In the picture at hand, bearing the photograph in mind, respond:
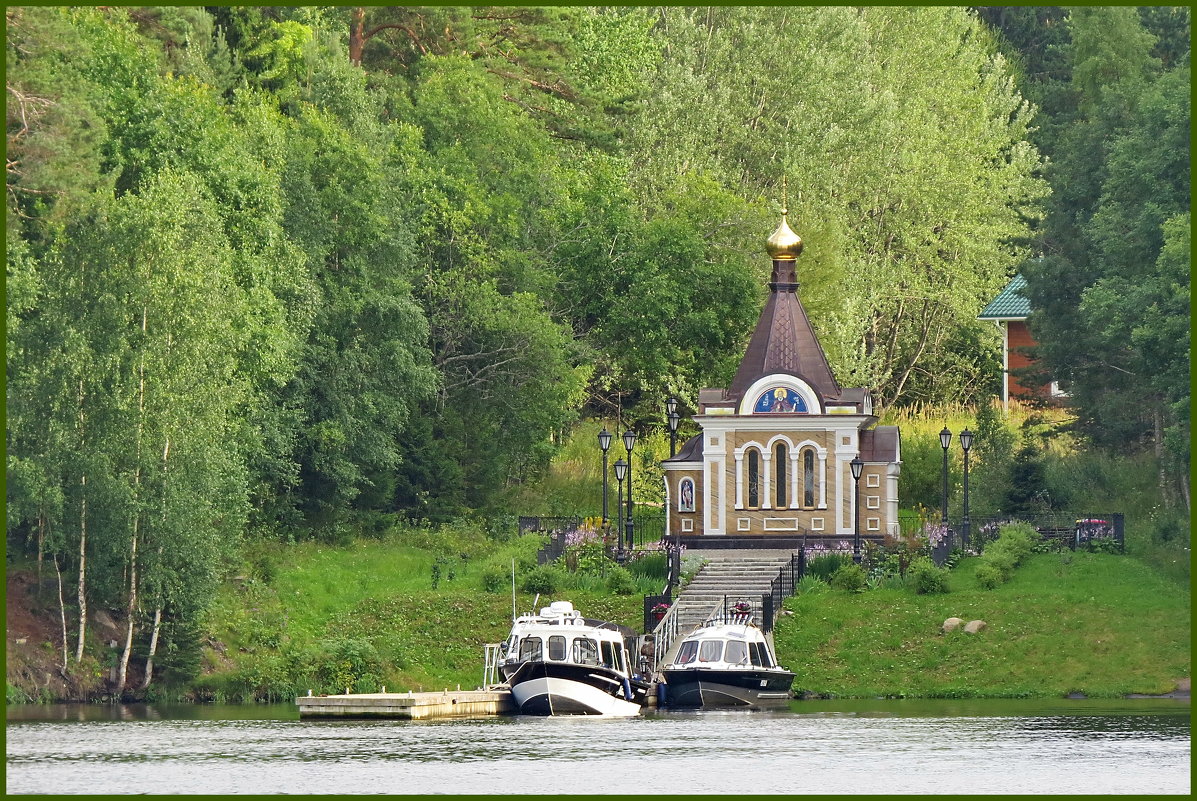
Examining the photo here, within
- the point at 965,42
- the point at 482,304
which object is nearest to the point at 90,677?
the point at 482,304

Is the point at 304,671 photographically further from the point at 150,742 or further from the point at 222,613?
the point at 150,742

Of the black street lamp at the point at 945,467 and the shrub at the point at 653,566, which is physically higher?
the black street lamp at the point at 945,467

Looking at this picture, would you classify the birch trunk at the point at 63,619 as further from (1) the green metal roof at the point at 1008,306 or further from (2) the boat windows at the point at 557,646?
(1) the green metal roof at the point at 1008,306

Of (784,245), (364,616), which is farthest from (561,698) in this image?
(784,245)

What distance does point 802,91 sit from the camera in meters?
88.9

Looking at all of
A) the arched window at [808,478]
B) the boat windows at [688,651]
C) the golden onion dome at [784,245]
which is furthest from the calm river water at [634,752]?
the golden onion dome at [784,245]

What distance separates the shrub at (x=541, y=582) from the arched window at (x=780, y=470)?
7.64 metres

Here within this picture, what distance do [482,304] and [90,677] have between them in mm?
20480

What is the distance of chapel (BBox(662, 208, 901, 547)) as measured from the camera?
69312 mm

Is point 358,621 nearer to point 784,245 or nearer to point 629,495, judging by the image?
point 629,495


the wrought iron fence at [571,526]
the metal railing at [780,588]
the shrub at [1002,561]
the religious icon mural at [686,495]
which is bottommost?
the metal railing at [780,588]

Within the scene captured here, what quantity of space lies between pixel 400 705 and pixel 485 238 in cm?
2751

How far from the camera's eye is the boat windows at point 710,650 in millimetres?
56625

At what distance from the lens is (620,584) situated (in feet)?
211
